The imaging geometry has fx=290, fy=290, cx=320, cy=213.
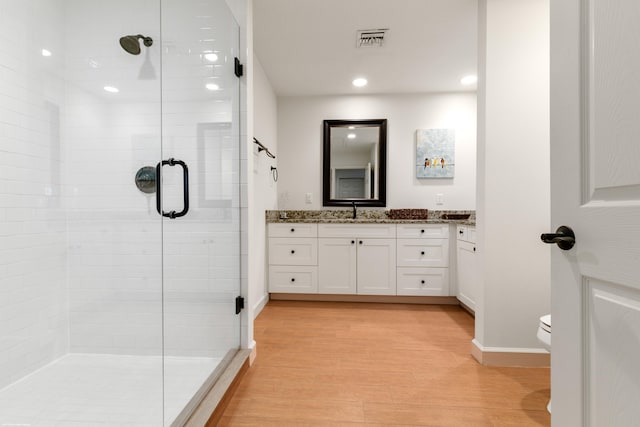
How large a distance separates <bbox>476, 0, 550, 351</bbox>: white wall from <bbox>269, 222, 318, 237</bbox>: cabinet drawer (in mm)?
1696

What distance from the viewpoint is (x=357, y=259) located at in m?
3.07

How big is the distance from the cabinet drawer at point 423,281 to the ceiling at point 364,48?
80.2 inches

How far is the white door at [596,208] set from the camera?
1.87 feet

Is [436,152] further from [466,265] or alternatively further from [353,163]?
[466,265]

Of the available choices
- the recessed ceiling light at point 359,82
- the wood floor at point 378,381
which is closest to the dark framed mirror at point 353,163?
the recessed ceiling light at point 359,82

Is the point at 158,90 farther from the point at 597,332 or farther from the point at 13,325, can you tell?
the point at 597,332

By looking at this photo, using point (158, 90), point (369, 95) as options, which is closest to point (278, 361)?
point (158, 90)

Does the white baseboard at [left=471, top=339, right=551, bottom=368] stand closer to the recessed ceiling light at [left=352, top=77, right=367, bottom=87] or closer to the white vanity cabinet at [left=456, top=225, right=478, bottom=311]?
the white vanity cabinet at [left=456, top=225, right=478, bottom=311]

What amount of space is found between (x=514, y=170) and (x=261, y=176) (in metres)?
2.10

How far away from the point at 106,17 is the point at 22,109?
2.29 ft

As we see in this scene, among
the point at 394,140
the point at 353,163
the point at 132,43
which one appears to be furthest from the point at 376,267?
the point at 132,43

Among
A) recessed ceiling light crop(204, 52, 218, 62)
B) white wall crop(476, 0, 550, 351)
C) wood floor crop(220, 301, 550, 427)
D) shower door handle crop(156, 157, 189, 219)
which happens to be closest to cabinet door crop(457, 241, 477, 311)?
wood floor crop(220, 301, 550, 427)

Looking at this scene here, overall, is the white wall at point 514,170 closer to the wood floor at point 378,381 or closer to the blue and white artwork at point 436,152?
the wood floor at point 378,381

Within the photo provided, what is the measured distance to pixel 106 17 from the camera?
5.23 ft
